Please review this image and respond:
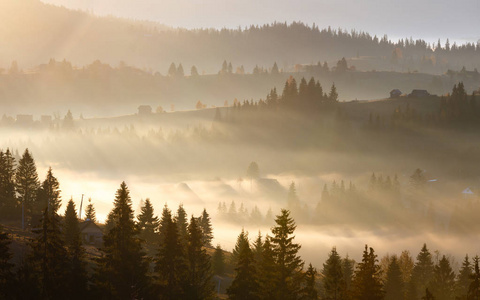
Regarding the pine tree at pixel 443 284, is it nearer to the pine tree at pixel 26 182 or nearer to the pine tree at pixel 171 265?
the pine tree at pixel 171 265

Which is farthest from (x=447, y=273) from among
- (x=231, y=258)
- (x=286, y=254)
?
(x=286, y=254)

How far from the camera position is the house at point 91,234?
7675 cm

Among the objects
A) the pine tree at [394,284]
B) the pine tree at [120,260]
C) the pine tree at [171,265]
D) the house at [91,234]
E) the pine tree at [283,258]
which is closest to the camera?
the pine tree at [120,260]

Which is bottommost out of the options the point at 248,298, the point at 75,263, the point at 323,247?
the point at 323,247

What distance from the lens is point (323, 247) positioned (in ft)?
598

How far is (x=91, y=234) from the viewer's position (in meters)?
77.7

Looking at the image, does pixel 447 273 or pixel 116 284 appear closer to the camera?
pixel 116 284

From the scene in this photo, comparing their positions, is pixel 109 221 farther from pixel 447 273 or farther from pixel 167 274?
pixel 447 273

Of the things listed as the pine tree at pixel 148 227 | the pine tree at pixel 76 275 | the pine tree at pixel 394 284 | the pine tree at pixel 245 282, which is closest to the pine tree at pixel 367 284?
the pine tree at pixel 245 282

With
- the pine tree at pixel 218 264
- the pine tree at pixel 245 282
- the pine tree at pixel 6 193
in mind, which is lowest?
the pine tree at pixel 218 264

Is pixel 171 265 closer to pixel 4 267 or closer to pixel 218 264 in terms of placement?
pixel 4 267

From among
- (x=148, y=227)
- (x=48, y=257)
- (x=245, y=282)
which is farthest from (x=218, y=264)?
(x=48, y=257)

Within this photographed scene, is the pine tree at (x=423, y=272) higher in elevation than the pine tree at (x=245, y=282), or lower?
lower

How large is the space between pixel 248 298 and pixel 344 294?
8.34 meters
